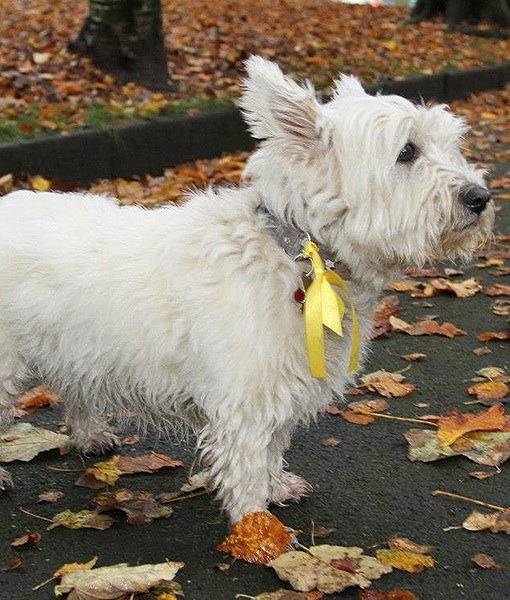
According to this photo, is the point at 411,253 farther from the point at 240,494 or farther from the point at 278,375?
the point at 240,494

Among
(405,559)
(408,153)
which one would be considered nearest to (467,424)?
(405,559)

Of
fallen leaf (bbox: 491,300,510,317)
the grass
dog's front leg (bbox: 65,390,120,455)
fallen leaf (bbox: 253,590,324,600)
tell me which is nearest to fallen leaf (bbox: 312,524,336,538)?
fallen leaf (bbox: 253,590,324,600)

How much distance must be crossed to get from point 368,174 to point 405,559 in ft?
4.47

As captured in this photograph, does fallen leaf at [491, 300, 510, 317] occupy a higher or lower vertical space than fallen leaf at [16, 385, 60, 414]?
lower

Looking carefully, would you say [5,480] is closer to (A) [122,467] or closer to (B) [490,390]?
(A) [122,467]

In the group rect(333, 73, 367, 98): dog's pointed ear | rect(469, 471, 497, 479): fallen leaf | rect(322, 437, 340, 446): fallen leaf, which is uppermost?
rect(333, 73, 367, 98): dog's pointed ear

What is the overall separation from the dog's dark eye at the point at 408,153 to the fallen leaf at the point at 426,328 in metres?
2.58

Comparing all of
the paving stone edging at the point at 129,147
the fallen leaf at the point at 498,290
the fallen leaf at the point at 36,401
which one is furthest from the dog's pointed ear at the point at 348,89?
the paving stone edging at the point at 129,147

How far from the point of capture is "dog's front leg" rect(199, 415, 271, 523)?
3918mm

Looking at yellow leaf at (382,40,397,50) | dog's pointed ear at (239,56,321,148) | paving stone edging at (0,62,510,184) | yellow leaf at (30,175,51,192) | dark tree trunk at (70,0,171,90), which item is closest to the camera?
dog's pointed ear at (239,56,321,148)

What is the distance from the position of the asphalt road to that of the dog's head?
1.05 meters

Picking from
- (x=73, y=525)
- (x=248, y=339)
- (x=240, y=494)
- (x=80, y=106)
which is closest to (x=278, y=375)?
(x=248, y=339)

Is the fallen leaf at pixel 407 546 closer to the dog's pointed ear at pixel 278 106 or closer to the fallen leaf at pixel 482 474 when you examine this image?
the fallen leaf at pixel 482 474

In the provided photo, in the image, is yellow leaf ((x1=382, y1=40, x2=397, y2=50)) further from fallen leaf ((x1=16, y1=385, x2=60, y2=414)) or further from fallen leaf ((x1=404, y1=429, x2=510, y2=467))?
fallen leaf ((x1=404, y1=429, x2=510, y2=467))
